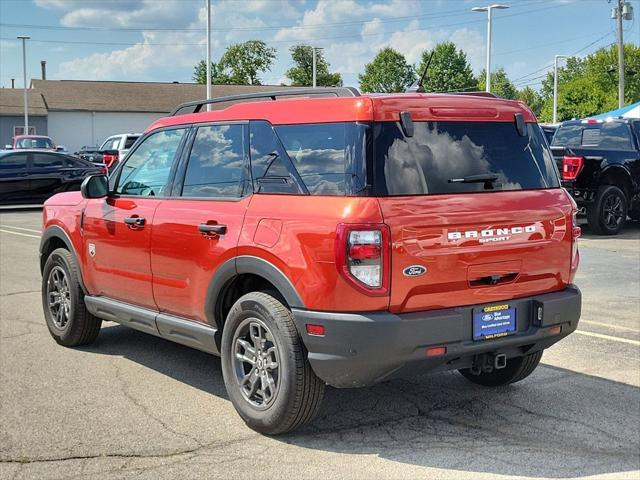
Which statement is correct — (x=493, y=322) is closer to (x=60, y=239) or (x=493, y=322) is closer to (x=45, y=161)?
(x=60, y=239)

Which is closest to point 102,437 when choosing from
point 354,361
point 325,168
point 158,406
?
point 158,406

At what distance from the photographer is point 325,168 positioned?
4.20m

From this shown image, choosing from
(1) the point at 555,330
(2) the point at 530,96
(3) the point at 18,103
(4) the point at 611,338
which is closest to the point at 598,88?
(3) the point at 18,103

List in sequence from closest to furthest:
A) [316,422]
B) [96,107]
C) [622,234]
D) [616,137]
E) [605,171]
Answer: [316,422], [605,171], [616,137], [622,234], [96,107]

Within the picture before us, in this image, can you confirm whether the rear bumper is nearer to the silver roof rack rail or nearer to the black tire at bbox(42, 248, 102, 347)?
the silver roof rack rail

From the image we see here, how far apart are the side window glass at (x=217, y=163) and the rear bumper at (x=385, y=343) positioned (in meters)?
1.07

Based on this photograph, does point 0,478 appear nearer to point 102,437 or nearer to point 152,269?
point 102,437

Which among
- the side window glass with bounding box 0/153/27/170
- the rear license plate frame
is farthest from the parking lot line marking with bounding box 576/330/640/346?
the side window glass with bounding box 0/153/27/170

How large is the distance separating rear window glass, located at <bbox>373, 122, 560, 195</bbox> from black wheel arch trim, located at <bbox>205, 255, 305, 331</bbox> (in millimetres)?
702

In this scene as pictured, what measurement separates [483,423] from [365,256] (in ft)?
4.86

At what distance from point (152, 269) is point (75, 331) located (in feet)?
4.71

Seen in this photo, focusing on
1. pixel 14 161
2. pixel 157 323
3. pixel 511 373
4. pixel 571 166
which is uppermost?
pixel 14 161

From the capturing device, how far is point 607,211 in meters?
14.2

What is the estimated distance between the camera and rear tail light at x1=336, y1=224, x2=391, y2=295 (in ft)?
12.8
